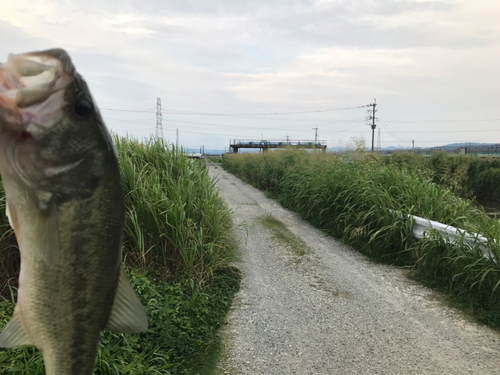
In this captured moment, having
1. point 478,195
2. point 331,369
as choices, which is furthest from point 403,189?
point 478,195

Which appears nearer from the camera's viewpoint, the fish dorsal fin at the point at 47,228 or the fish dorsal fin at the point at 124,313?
the fish dorsal fin at the point at 47,228

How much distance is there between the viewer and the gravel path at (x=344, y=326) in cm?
318

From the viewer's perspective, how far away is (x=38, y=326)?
1.02m

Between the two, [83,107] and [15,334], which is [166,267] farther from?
[83,107]

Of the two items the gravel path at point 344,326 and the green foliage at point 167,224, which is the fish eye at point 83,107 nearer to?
the gravel path at point 344,326

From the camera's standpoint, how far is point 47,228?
91cm

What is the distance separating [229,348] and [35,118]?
3099mm

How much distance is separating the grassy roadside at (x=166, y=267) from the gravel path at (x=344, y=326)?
34 centimetres

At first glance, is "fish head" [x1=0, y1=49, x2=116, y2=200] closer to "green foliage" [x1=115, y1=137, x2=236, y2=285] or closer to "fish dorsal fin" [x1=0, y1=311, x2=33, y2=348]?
"fish dorsal fin" [x1=0, y1=311, x2=33, y2=348]

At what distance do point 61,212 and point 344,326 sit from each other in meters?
3.60

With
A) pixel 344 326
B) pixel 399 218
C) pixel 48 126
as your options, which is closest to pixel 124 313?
pixel 48 126

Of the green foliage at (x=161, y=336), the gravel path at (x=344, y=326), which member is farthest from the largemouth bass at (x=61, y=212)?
the gravel path at (x=344, y=326)

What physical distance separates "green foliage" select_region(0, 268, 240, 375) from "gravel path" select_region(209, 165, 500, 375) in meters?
0.28

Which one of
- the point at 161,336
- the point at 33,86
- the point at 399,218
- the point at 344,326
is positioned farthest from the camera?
the point at 399,218
